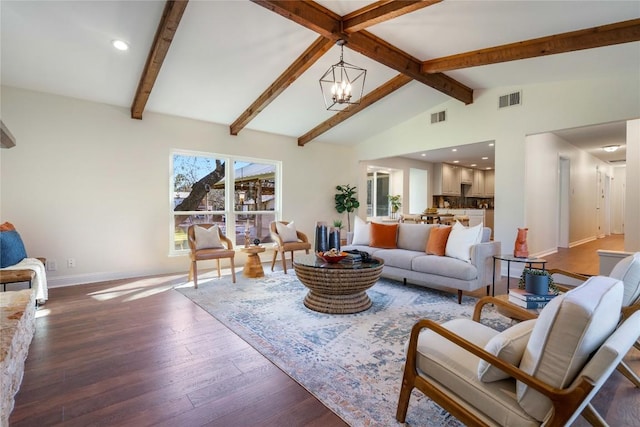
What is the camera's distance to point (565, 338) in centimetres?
106

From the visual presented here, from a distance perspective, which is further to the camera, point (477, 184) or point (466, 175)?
point (477, 184)

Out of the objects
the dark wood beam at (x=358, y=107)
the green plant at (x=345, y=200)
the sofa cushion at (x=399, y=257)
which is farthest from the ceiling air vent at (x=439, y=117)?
the sofa cushion at (x=399, y=257)

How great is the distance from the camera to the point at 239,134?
5836 mm

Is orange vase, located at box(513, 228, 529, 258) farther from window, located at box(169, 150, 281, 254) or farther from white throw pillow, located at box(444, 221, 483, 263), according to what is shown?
window, located at box(169, 150, 281, 254)

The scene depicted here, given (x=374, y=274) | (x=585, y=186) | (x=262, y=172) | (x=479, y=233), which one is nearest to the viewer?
(x=374, y=274)

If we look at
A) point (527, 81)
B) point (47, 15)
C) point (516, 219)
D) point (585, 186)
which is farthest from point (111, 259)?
point (585, 186)

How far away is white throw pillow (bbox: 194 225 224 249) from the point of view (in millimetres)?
4578

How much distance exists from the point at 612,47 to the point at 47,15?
5708 millimetres

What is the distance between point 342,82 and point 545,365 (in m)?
3.07

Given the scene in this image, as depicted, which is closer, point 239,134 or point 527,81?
point 527,81

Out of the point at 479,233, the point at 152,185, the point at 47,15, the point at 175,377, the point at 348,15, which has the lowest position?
the point at 175,377

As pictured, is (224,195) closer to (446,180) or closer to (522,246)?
(522,246)

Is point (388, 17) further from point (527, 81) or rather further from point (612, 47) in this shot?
point (527, 81)

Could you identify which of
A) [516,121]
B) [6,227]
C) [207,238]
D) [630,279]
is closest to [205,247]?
[207,238]
